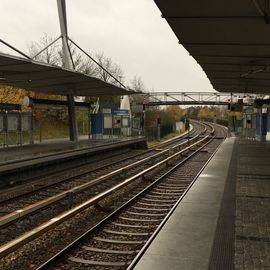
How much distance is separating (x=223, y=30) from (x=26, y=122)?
14.5 metres

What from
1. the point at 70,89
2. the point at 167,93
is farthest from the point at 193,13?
the point at 167,93

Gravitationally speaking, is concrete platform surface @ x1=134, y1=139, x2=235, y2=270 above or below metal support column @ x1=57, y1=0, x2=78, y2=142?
below

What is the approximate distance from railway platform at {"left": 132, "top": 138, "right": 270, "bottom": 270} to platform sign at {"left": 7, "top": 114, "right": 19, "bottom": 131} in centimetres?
1163

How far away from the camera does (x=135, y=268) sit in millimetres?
6047

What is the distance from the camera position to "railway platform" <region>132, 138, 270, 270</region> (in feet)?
20.6

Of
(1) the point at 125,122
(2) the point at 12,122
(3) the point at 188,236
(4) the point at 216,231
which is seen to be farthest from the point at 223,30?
(1) the point at 125,122

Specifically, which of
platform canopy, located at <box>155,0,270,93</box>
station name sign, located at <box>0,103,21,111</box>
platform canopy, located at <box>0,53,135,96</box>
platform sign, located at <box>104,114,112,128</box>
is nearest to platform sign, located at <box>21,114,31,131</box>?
station name sign, located at <box>0,103,21,111</box>

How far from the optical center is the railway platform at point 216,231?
20.6 ft

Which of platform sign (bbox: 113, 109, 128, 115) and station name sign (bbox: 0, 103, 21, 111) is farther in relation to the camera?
platform sign (bbox: 113, 109, 128, 115)

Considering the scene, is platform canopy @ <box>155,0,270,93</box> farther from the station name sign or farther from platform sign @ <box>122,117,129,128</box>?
platform sign @ <box>122,117,129,128</box>

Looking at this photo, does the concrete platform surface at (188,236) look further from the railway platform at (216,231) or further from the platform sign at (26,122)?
the platform sign at (26,122)

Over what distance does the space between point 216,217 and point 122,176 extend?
8774mm

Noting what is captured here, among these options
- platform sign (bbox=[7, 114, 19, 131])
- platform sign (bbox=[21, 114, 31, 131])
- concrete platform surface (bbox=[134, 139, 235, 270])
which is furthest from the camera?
platform sign (bbox=[21, 114, 31, 131])

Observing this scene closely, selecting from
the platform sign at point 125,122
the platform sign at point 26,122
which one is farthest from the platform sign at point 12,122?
the platform sign at point 125,122
